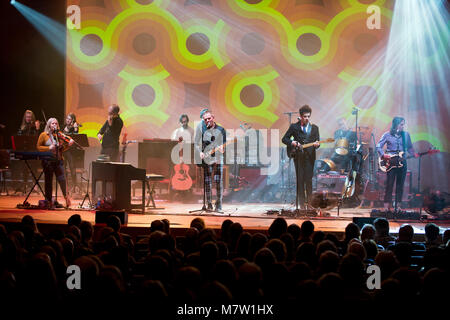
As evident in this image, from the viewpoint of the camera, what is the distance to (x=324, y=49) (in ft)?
41.1

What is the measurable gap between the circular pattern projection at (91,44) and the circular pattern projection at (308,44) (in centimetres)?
532

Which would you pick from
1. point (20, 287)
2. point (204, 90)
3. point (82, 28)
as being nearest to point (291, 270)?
point (20, 287)

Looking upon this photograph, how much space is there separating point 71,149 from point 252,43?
5324mm

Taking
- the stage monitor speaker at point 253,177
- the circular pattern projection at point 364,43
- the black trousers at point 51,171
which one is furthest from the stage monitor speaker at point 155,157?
the circular pattern projection at point 364,43

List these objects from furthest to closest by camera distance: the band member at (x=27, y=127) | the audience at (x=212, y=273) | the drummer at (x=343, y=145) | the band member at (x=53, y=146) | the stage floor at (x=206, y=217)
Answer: the band member at (x=27, y=127) < the drummer at (x=343, y=145) < the band member at (x=53, y=146) < the stage floor at (x=206, y=217) < the audience at (x=212, y=273)

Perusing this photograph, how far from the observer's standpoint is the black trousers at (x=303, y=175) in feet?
27.3

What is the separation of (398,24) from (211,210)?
7054 mm

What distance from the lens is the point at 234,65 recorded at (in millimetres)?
12820

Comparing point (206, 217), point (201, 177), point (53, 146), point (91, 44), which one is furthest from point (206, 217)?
point (91, 44)

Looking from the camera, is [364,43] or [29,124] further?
[364,43]

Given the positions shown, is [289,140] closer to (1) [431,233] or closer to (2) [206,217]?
(2) [206,217]

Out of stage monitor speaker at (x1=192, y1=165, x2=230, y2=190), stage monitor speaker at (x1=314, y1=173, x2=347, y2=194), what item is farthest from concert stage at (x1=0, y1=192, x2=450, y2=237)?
stage monitor speaker at (x1=192, y1=165, x2=230, y2=190)

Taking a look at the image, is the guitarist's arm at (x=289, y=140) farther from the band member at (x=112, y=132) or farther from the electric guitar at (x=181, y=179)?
the electric guitar at (x=181, y=179)

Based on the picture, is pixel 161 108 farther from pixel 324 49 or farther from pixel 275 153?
pixel 324 49
